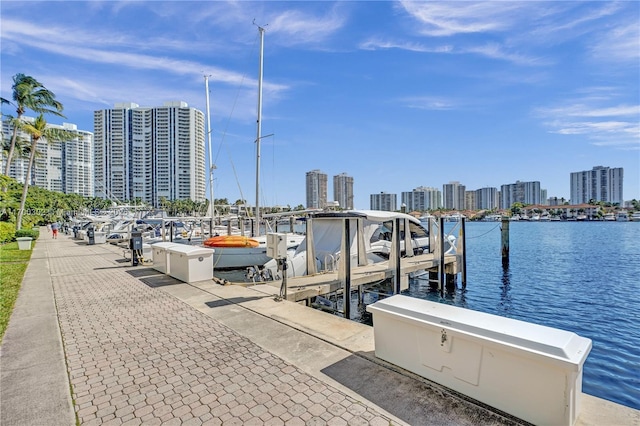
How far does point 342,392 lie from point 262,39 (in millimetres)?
19866

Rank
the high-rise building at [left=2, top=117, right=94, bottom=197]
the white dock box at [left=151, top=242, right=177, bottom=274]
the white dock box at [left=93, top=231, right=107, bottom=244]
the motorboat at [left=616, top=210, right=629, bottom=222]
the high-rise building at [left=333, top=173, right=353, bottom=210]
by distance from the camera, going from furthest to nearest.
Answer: the motorboat at [left=616, top=210, right=629, bottom=222] → the high-rise building at [left=2, top=117, right=94, bottom=197] → the high-rise building at [left=333, top=173, right=353, bottom=210] → the white dock box at [left=93, top=231, right=107, bottom=244] → the white dock box at [left=151, top=242, right=177, bottom=274]

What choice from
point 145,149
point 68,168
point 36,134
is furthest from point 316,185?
point 68,168

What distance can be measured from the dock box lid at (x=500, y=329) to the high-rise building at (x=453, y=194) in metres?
148

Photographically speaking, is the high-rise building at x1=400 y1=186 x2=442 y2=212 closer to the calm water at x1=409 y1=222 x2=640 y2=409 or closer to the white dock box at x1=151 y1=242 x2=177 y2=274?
the calm water at x1=409 y1=222 x2=640 y2=409

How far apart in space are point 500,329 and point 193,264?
8329 millimetres

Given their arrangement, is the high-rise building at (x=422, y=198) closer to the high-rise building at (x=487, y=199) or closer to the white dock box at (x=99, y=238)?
the high-rise building at (x=487, y=199)

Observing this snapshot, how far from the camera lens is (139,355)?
453 cm

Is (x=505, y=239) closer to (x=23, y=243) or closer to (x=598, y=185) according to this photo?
(x=23, y=243)

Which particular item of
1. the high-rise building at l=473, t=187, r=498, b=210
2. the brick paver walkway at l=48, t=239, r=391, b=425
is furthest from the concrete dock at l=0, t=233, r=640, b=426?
the high-rise building at l=473, t=187, r=498, b=210

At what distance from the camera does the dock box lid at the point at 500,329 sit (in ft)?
8.45

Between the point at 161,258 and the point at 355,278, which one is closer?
the point at 355,278

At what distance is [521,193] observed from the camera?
164 m

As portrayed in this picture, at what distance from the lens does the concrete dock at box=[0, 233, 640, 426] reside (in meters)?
3.01

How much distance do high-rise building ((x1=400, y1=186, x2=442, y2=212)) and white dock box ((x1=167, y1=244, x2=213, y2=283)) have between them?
12753 cm
